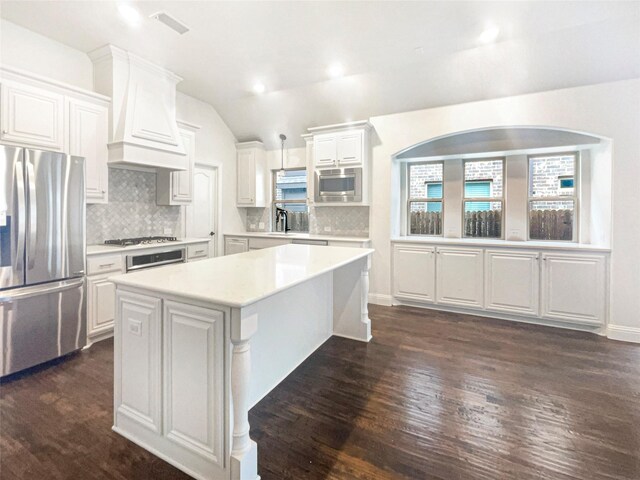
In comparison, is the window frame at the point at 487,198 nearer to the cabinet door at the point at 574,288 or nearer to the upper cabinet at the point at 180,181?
the cabinet door at the point at 574,288

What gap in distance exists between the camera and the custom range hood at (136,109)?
3330 mm

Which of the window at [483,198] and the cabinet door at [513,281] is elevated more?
the window at [483,198]

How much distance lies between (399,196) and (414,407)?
11.2 feet

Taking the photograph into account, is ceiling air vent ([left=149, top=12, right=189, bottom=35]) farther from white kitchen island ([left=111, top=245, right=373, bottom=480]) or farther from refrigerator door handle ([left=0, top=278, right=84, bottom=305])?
refrigerator door handle ([left=0, top=278, right=84, bottom=305])

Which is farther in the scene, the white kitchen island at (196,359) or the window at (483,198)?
the window at (483,198)

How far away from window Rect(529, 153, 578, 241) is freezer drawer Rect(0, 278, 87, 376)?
5.33 m

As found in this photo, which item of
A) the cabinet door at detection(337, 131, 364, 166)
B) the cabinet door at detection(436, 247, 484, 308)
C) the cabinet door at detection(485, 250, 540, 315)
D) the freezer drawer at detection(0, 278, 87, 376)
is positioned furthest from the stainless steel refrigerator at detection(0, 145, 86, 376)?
the cabinet door at detection(485, 250, 540, 315)

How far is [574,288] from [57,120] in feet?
18.1

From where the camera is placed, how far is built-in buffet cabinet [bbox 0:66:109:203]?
2607mm

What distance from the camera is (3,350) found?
2.39m

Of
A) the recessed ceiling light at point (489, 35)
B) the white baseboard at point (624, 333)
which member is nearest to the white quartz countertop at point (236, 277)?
the recessed ceiling light at point (489, 35)

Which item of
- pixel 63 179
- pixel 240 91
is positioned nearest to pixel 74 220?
pixel 63 179

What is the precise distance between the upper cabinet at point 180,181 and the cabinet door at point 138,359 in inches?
105

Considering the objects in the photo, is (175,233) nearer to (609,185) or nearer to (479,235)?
(479,235)
